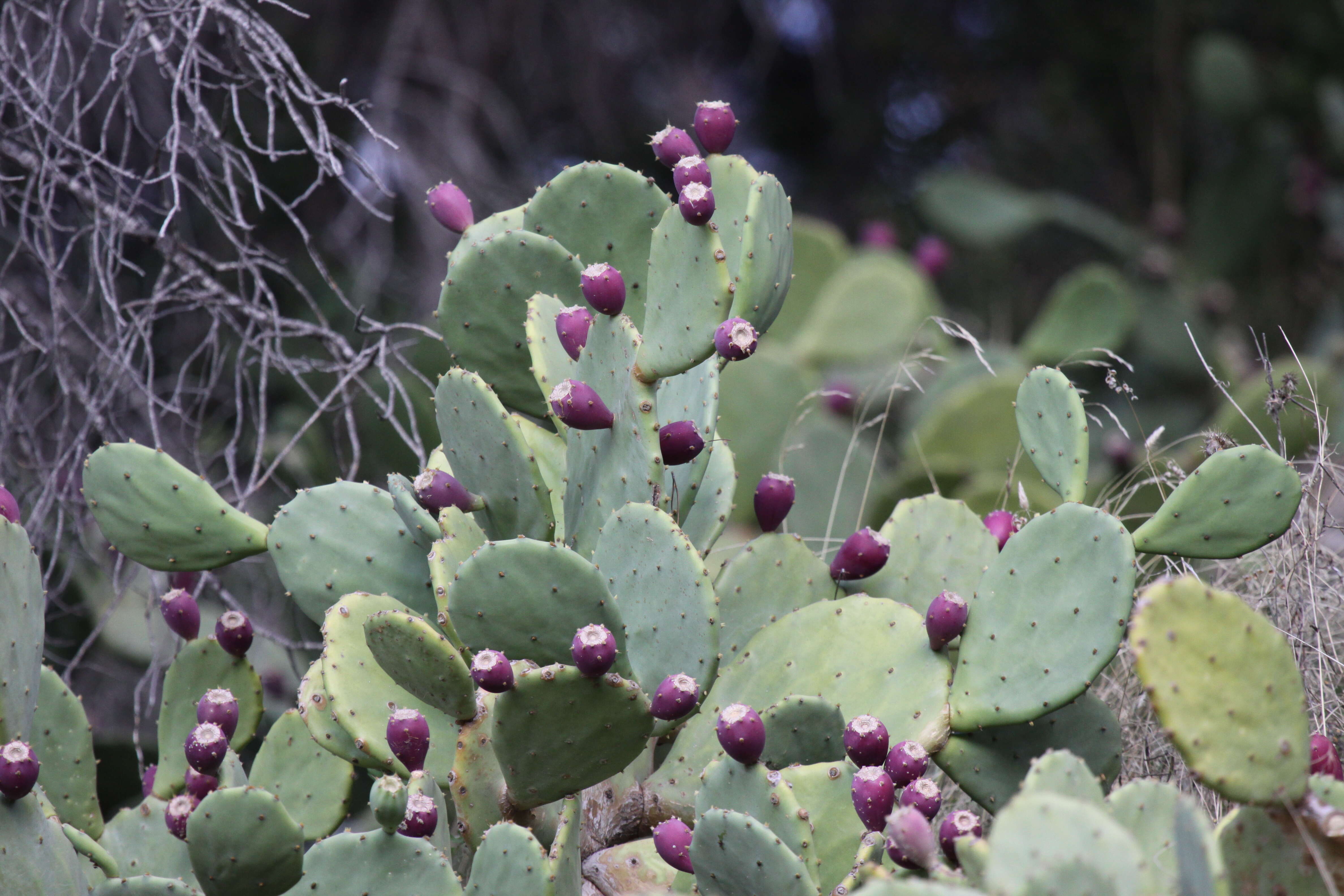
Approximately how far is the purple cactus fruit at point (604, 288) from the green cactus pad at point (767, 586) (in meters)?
0.36

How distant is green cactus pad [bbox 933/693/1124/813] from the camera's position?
126 cm

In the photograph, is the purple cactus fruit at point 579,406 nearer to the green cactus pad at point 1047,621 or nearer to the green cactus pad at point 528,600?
the green cactus pad at point 528,600

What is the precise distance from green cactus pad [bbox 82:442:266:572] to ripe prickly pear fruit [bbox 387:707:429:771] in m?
0.36

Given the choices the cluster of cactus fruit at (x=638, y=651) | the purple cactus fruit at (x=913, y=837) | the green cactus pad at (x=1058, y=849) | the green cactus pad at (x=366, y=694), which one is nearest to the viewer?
the green cactus pad at (x=1058, y=849)

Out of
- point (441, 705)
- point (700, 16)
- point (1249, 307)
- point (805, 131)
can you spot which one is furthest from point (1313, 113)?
point (441, 705)

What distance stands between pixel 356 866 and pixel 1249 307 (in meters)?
4.81

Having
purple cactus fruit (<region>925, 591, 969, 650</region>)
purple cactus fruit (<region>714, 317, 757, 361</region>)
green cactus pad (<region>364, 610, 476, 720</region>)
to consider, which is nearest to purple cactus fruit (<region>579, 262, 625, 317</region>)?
purple cactus fruit (<region>714, 317, 757, 361</region>)

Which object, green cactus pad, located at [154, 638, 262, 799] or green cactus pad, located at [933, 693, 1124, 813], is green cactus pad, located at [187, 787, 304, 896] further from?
green cactus pad, located at [933, 693, 1124, 813]

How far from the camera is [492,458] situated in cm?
126

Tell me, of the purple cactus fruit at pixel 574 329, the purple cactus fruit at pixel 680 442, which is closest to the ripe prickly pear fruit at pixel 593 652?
the purple cactus fruit at pixel 680 442

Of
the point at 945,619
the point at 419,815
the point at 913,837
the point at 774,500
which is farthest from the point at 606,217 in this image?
the point at 913,837

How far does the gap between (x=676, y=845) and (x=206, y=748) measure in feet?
1.47

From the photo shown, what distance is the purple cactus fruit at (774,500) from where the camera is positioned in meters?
1.42

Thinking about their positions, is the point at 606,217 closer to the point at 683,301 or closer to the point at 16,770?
the point at 683,301
